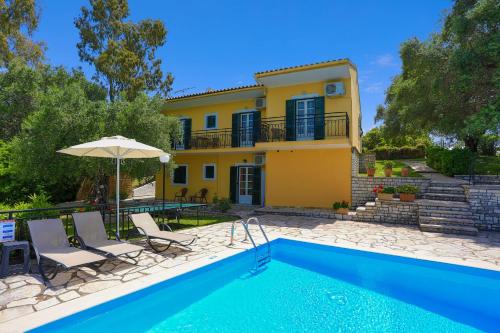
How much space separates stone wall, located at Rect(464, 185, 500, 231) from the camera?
9.79 meters

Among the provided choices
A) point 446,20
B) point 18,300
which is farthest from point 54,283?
point 446,20

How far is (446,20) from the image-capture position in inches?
572

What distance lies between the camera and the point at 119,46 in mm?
19641

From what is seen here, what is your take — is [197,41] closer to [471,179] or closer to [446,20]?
[446,20]

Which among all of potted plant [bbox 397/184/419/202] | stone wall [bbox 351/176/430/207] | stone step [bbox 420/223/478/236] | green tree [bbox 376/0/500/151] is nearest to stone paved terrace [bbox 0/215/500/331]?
stone step [bbox 420/223/478/236]

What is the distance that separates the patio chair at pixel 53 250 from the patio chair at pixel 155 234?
4.14 feet

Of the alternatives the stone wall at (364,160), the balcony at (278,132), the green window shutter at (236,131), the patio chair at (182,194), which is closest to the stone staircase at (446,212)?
the balcony at (278,132)

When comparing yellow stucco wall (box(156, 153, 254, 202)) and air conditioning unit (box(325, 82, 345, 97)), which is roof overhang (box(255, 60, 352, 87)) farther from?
yellow stucco wall (box(156, 153, 254, 202))

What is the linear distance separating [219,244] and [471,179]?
1256 centimetres

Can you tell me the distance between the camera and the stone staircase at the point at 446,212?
933 centimetres

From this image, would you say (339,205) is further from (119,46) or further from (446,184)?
(119,46)

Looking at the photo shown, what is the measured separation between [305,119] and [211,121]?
20.8 feet

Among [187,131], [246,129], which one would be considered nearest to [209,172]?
[187,131]

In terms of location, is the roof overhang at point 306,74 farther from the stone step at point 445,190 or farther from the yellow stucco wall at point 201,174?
the stone step at point 445,190
